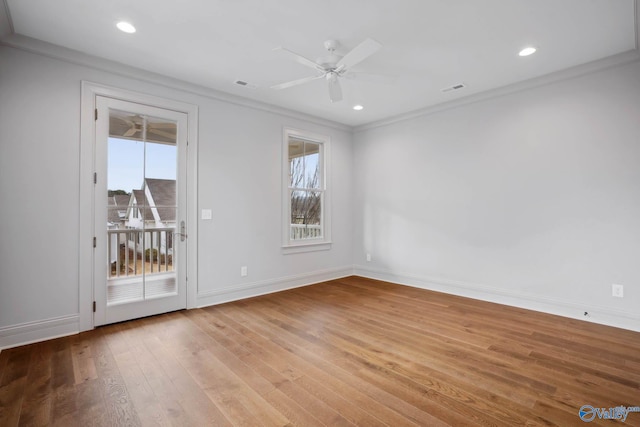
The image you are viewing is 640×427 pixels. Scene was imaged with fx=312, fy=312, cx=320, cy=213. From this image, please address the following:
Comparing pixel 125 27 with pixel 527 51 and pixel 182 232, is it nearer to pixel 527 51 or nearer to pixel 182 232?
pixel 182 232

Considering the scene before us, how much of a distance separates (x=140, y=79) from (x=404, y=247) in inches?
166

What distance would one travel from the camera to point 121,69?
3.26m

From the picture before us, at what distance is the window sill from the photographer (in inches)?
188

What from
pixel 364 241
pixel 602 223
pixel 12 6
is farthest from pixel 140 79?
pixel 602 223

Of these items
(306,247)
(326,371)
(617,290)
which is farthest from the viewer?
(306,247)

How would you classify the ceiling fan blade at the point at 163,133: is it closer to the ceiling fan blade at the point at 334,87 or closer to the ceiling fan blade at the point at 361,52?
the ceiling fan blade at the point at 334,87

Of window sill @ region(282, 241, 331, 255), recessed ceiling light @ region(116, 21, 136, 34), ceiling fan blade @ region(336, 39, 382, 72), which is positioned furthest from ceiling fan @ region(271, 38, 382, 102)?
window sill @ region(282, 241, 331, 255)

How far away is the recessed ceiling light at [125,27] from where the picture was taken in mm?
2561

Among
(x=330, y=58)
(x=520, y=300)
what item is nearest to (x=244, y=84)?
(x=330, y=58)

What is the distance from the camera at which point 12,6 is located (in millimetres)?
2334

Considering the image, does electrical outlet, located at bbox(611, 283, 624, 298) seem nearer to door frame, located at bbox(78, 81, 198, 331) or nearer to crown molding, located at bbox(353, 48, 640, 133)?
crown molding, located at bbox(353, 48, 640, 133)

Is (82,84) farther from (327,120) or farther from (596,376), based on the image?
(596,376)

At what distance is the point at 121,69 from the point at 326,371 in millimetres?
3544

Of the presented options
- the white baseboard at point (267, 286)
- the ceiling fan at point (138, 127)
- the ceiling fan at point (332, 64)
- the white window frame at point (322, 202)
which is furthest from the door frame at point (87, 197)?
the white window frame at point (322, 202)
